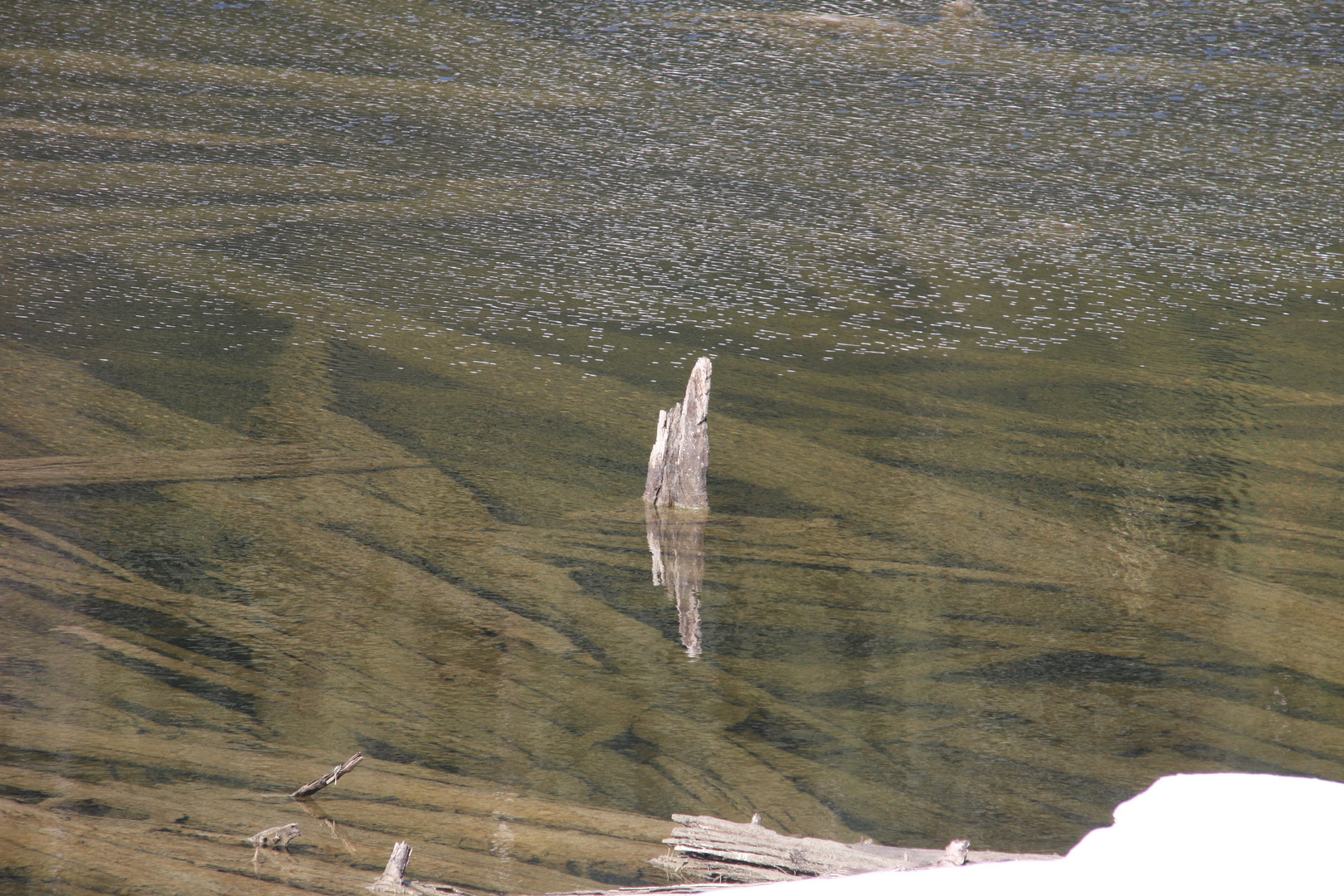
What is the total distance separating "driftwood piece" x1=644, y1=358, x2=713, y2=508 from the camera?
4.41 metres

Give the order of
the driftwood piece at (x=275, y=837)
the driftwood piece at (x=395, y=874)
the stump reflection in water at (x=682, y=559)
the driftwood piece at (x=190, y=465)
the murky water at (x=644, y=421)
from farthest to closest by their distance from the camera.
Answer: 1. the driftwood piece at (x=190, y=465)
2. the stump reflection in water at (x=682, y=559)
3. the murky water at (x=644, y=421)
4. the driftwood piece at (x=275, y=837)
5. the driftwood piece at (x=395, y=874)

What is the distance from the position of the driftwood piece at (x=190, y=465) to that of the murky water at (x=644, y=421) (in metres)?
0.02

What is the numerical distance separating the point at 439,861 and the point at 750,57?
9.00 m

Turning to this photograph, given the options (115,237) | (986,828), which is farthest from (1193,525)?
(115,237)

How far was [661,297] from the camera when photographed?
22.4 feet

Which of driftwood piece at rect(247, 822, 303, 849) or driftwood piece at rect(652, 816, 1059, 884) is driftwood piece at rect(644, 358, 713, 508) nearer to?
driftwood piece at rect(652, 816, 1059, 884)

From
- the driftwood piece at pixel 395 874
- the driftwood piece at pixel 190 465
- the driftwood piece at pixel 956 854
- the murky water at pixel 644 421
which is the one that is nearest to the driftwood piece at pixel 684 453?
the murky water at pixel 644 421

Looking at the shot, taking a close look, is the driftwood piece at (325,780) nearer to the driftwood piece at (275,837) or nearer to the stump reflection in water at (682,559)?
the driftwood piece at (275,837)

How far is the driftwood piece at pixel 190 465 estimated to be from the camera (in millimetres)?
4355

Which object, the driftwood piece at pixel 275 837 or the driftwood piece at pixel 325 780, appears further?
the driftwood piece at pixel 325 780

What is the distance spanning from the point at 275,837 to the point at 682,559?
6.43 ft

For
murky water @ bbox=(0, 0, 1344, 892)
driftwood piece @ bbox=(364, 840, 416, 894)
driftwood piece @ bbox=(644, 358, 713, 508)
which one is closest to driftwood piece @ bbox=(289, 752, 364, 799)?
murky water @ bbox=(0, 0, 1344, 892)

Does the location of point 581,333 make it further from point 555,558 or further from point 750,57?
point 750,57

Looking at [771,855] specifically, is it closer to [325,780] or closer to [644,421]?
[325,780]
